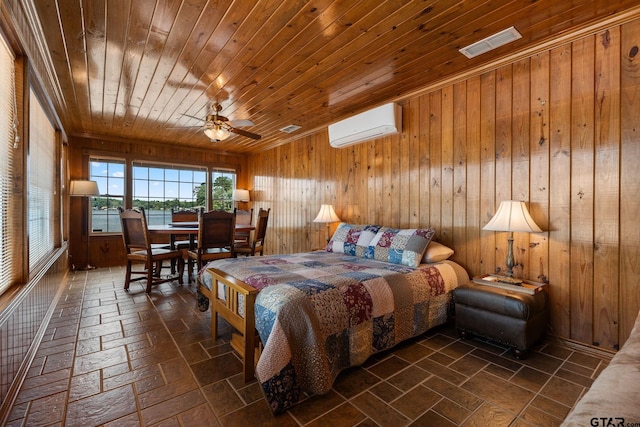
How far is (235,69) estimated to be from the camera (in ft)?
9.25

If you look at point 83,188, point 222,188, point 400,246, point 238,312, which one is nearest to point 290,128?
point 222,188

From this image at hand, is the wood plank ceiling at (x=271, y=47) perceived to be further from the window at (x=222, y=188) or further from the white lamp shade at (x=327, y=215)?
the window at (x=222, y=188)

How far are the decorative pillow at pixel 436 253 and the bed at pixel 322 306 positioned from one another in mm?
56

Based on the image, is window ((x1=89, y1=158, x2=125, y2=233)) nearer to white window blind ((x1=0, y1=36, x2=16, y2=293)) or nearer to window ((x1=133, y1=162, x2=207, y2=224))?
window ((x1=133, y1=162, x2=207, y2=224))

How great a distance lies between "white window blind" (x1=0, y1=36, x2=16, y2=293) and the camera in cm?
175

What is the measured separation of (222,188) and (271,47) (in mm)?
4744

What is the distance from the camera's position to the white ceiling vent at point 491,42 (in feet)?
7.38

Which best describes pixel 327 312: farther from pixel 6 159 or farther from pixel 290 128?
pixel 290 128

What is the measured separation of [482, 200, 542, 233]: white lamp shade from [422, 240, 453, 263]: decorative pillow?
0.55 m

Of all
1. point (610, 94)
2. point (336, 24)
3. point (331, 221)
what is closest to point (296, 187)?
point (331, 221)

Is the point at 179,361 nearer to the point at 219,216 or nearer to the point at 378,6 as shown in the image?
the point at 219,216

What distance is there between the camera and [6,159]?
1.80m

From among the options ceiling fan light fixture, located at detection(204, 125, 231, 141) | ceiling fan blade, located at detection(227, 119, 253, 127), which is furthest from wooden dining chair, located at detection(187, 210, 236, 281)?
ceiling fan blade, located at detection(227, 119, 253, 127)

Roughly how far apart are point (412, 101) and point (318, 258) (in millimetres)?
2094
